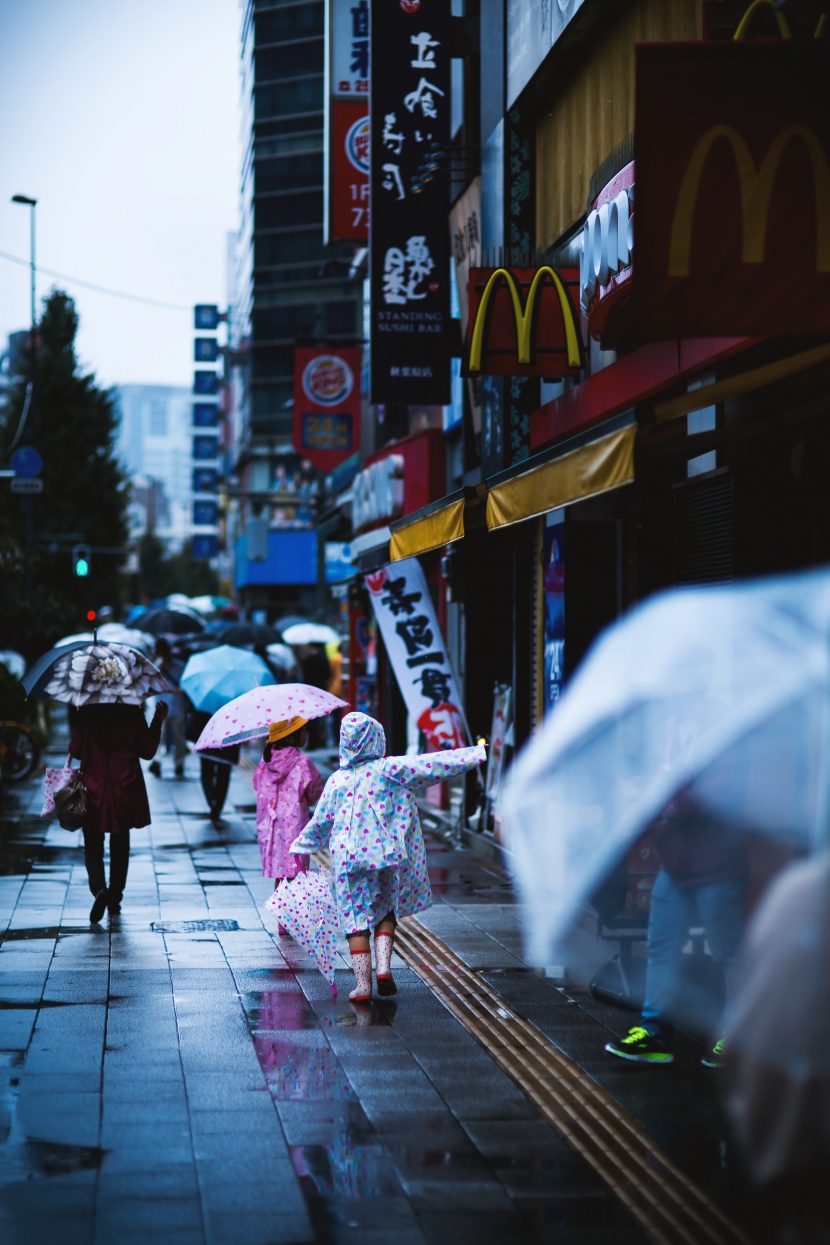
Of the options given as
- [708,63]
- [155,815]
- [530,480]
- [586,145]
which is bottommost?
[155,815]

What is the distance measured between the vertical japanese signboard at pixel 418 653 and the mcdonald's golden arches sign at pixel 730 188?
31.1 ft

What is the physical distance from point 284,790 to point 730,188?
570 centimetres

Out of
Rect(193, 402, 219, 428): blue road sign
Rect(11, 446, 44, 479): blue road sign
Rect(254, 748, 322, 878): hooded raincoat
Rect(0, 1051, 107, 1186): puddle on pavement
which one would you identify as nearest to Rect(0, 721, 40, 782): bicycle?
Rect(254, 748, 322, 878): hooded raincoat

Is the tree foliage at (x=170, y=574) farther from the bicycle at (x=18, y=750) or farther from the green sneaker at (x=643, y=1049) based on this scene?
the green sneaker at (x=643, y=1049)

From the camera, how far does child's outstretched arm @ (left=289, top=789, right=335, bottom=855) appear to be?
875 centimetres

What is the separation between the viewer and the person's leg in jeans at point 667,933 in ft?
22.8

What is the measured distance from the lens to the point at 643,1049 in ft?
24.1

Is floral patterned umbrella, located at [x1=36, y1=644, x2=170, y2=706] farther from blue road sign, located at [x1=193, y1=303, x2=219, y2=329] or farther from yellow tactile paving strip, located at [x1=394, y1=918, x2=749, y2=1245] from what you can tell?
blue road sign, located at [x1=193, y1=303, x2=219, y2=329]

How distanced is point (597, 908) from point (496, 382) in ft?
26.0

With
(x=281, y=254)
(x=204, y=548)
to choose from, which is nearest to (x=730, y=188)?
(x=281, y=254)

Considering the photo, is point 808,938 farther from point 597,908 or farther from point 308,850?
point 308,850

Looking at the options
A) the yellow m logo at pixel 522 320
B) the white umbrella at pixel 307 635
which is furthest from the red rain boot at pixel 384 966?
the white umbrella at pixel 307 635

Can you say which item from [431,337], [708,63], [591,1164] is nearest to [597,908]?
[591,1164]

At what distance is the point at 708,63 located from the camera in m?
6.57
